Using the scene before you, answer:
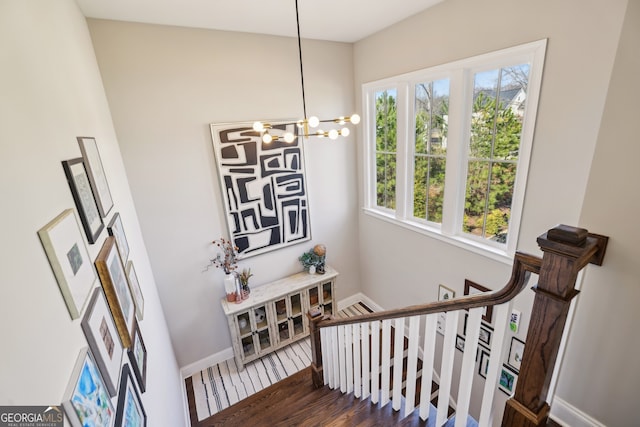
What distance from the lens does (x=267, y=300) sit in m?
3.25

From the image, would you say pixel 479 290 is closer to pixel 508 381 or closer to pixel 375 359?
pixel 508 381

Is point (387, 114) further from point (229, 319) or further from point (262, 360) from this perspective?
point (262, 360)

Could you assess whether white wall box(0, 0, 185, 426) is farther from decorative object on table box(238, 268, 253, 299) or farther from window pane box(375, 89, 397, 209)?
window pane box(375, 89, 397, 209)

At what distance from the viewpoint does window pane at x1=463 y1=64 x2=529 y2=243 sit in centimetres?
222

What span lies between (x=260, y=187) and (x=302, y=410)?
2.15m

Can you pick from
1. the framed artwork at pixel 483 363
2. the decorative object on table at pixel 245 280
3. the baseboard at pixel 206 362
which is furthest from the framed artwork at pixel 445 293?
the baseboard at pixel 206 362

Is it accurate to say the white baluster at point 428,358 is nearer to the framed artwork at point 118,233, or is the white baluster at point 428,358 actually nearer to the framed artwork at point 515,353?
the framed artwork at point 515,353

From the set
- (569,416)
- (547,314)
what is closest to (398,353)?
(547,314)

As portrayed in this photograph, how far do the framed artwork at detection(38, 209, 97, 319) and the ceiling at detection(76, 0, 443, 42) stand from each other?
1946 mm

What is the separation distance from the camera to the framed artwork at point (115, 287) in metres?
1.17

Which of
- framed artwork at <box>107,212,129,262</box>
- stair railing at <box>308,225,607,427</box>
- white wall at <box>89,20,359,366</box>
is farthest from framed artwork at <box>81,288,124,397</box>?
white wall at <box>89,20,359,366</box>

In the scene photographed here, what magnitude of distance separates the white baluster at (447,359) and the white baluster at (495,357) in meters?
0.16

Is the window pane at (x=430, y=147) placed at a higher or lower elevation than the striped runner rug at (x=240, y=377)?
higher

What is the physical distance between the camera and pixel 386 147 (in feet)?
11.5
